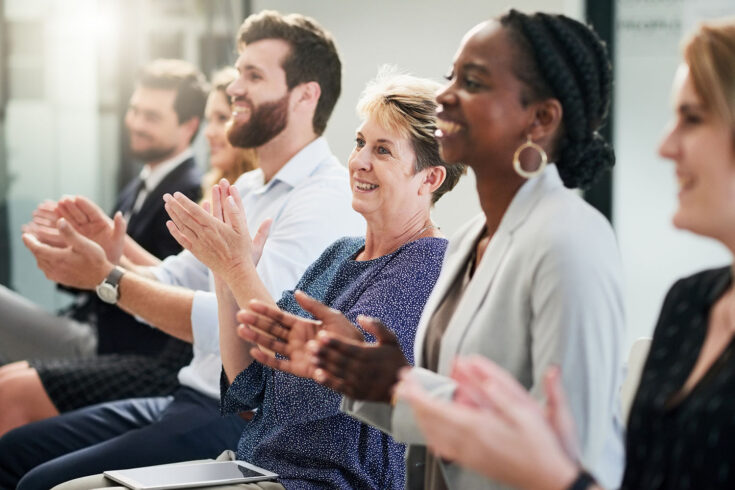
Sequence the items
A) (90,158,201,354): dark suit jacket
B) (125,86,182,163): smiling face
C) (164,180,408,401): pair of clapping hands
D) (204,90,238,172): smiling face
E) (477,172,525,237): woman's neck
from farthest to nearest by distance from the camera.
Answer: (125,86,182,163): smiling face
(204,90,238,172): smiling face
(90,158,201,354): dark suit jacket
(477,172,525,237): woman's neck
(164,180,408,401): pair of clapping hands

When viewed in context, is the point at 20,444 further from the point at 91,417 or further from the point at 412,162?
the point at 412,162

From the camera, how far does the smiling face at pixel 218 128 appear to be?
365 cm

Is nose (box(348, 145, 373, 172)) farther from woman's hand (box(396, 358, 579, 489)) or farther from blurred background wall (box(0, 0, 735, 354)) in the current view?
blurred background wall (box(0, 0, 735, 354))

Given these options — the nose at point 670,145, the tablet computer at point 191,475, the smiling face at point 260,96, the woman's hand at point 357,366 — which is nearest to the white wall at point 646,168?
the smiling face at point 260,96

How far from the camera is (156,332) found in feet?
10.7

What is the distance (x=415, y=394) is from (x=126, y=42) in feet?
13.9

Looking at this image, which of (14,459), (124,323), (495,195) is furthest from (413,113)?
(124,323)

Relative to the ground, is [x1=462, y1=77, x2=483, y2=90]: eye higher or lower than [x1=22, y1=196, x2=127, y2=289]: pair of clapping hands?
higher

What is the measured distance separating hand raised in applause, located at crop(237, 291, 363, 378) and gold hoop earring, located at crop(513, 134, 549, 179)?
375mm

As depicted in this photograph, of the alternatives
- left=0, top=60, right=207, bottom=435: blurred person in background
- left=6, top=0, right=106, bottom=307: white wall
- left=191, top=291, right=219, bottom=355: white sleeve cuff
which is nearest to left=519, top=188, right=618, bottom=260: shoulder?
left=191, top=291, right=219, bottom=355: white sleeve cuff

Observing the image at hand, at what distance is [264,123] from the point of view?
108 inches

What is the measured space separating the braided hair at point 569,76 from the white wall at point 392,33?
2.51 m

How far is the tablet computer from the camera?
1874mm

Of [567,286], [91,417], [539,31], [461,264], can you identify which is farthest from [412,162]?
[91,417]
